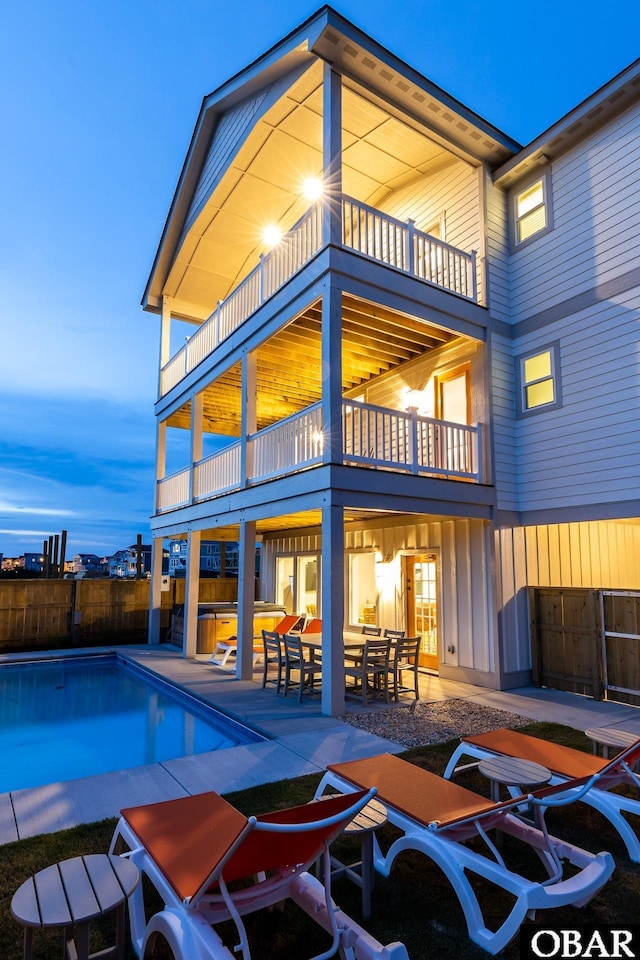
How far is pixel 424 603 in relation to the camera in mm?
10812

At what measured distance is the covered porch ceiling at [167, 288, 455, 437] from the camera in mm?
9398

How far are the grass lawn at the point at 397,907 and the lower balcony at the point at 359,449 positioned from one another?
5030 mm

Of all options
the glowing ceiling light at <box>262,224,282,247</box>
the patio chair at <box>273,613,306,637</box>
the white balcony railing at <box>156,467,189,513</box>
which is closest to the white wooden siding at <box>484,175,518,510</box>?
the patio chair at <box>273,613,306,637</box>

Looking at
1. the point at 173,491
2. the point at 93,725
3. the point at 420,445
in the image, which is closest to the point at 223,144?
the point at 420,445

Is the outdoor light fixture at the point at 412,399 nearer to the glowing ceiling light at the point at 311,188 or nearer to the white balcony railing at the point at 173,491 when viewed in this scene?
the glowing ceiling light at the point at 311,188

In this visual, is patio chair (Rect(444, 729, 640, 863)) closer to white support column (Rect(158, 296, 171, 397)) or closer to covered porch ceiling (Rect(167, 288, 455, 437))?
covered porch ceiling (Rect(167, 288, 455, 437))

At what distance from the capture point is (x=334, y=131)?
321 inches

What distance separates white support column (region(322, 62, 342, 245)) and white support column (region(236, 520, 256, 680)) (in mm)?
4932

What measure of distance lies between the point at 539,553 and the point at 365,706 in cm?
453

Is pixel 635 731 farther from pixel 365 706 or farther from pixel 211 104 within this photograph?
pixel 211 104

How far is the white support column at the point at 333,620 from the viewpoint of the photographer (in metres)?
7.33

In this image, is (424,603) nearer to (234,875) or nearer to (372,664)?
(372,664)

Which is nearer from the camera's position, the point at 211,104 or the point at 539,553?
the point at 539,553

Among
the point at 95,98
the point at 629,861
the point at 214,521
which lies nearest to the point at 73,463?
the point at 95,98
